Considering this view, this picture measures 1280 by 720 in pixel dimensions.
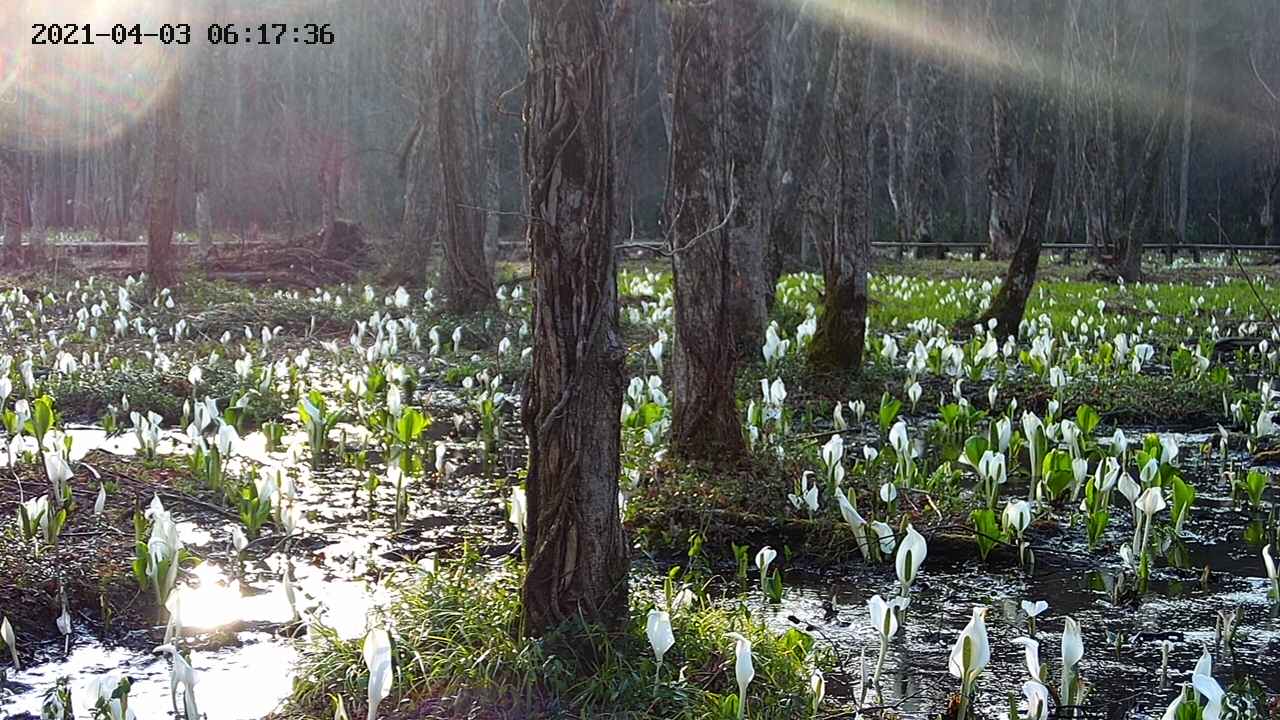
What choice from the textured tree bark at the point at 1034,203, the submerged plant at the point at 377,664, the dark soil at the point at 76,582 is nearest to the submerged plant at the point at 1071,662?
the submerged plant at the point at 377,664

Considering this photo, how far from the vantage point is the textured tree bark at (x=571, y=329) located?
359cm

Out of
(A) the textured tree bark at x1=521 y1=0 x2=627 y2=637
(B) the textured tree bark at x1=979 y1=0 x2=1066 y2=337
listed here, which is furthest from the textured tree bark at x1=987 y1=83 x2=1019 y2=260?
(A) the textured tree bark at x1=521 y1=0 x2=627 y2=637

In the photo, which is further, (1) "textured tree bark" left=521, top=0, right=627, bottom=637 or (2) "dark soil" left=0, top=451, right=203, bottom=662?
(2) "dark soil" left=0, top=451, right=203, bottom=662

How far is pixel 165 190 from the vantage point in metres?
15.5

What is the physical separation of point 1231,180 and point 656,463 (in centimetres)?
4071

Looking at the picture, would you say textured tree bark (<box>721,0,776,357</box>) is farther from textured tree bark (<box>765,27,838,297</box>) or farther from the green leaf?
textured tree bark (<box>765,27,838,297</box>)

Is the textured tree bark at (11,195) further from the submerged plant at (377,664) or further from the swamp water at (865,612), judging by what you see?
the submerged plant at (377,664)

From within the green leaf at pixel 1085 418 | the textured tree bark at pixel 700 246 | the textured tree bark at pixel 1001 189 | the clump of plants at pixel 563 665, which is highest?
the textured tree bark at pixel 1001 189

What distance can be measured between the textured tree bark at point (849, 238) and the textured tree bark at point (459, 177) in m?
5.08

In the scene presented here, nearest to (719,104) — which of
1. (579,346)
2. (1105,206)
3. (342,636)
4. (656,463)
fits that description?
(656,463)

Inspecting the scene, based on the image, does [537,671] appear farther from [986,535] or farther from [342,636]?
[986,535]

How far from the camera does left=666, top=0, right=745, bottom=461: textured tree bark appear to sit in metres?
5.89

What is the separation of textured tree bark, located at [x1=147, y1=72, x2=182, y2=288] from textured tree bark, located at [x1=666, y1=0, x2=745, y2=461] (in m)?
10.2

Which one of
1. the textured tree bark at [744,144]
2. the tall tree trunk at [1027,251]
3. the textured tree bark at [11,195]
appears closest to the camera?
the textured tree bark at [744,144]
